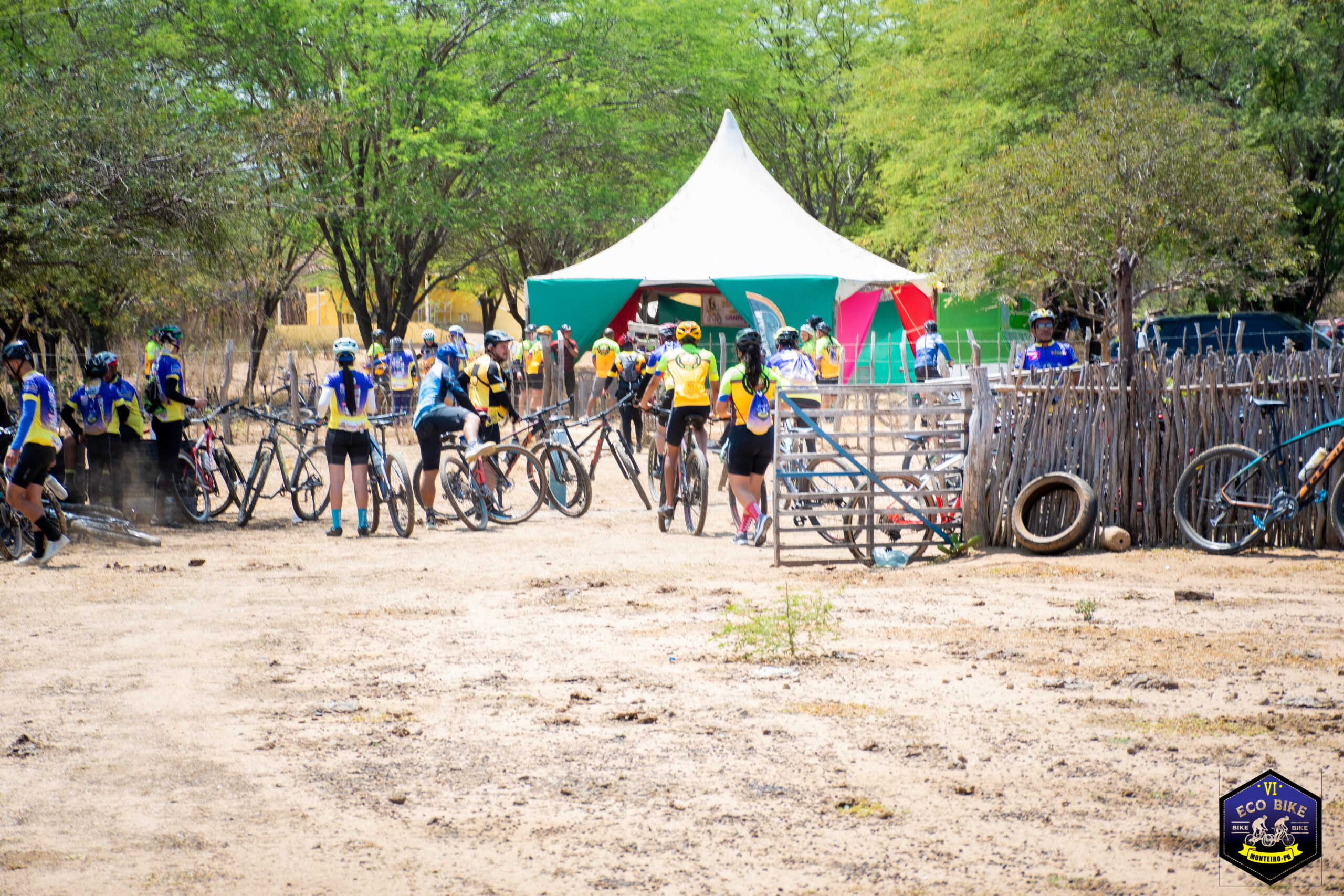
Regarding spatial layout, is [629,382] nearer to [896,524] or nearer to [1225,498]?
[896,524]

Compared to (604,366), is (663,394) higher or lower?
lower

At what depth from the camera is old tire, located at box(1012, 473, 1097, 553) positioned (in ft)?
32.2

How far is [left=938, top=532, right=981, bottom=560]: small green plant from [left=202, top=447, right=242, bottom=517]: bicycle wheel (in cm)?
726

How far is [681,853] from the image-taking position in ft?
14.1

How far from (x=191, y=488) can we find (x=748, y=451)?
5989 mm

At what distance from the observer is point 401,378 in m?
22.1

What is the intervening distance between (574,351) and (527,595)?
15.0 metres

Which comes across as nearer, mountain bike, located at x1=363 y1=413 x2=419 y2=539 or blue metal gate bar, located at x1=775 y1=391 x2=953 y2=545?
blue metal gate bar, located at x1=775 y1=391 x2=953 y2=545

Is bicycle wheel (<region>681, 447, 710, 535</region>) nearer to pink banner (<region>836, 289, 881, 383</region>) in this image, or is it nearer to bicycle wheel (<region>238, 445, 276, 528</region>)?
bicycle wheel (<region>238, 445, 276, 528</region>)

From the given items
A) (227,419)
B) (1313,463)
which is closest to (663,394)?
(1313,463)

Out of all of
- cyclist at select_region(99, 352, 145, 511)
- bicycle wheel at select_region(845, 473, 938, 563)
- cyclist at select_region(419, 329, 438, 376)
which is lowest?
bicycle wheel at select_region(845, 473, 938, 563)

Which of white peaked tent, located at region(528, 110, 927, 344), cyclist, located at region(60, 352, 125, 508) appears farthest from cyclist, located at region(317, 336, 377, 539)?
white peaked tent, located at region(528, 110, 927, 344)

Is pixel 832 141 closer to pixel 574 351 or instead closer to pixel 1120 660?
pixel 574 351

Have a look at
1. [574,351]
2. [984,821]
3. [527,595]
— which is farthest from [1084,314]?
[984,821]
